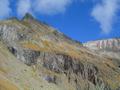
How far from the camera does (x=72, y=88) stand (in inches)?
7333

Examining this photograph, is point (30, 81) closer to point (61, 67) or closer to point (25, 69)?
point (25, 69)

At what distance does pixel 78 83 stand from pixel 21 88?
335 feet

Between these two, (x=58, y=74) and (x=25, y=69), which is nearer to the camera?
(x=25, y=69)

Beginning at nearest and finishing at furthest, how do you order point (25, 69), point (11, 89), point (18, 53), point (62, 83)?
point (11, 89) < point (25, 69) < point (18, 53) < point (62, 83)

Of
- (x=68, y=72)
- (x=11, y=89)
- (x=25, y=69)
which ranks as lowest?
(x=11, y=89)

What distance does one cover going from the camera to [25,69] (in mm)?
119562

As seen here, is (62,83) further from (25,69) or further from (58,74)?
(25,69)

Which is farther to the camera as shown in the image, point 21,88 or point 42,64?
point 42,64

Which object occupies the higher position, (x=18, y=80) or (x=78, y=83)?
(x=78, y=83)

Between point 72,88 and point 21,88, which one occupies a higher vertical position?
point 72,88

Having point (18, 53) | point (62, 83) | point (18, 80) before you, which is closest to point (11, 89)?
point (18, 80)

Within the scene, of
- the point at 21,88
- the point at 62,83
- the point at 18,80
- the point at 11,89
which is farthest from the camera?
the point at 62,83

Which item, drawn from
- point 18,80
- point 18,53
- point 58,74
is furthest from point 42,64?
point 18,80

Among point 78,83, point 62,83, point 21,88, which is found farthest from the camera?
point 78,83
